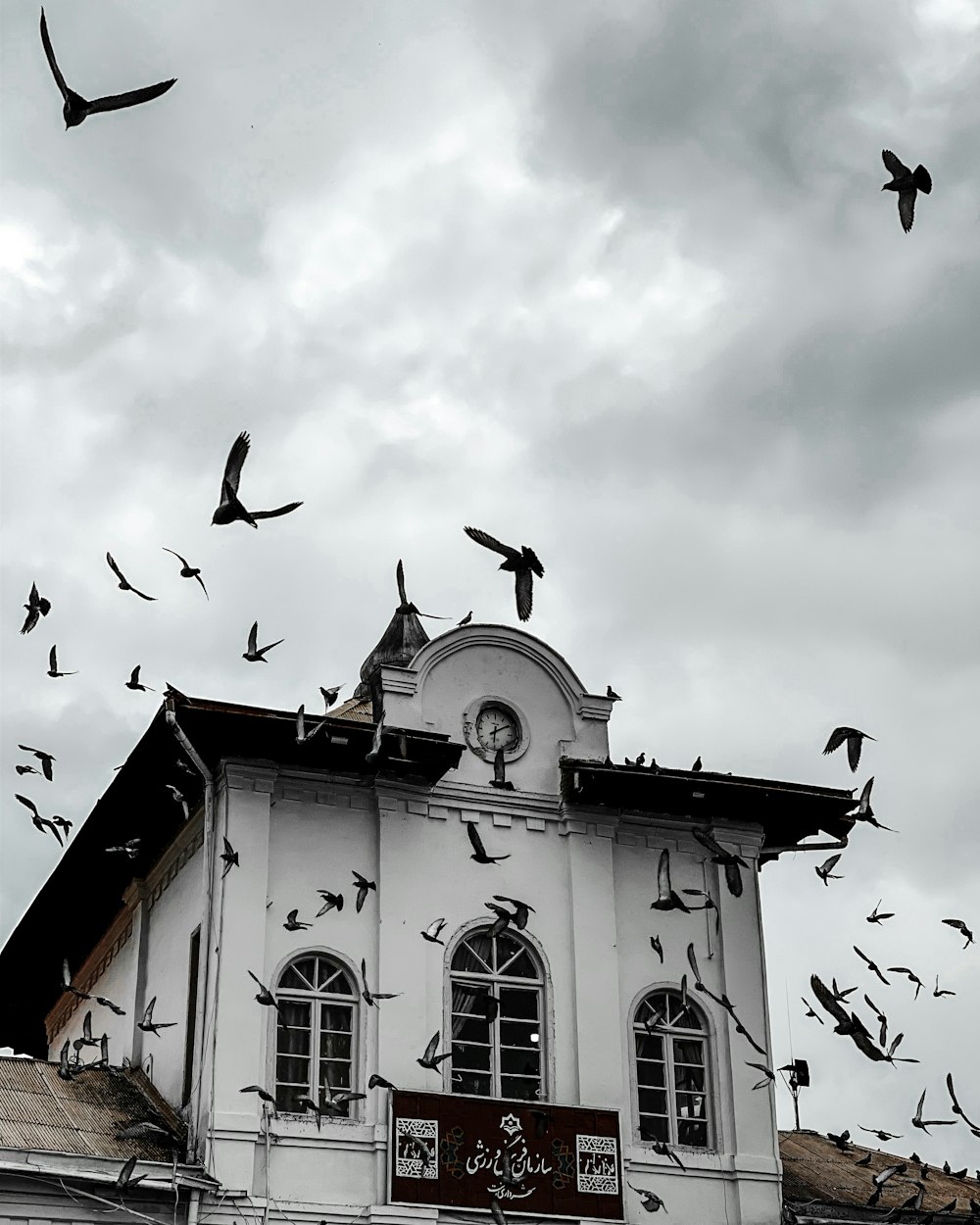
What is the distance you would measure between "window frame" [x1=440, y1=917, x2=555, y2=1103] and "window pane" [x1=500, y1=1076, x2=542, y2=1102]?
0.05m

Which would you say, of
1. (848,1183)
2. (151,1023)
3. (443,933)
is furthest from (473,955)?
(848,1183)

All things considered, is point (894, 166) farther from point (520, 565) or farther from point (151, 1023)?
point (151, 1023)

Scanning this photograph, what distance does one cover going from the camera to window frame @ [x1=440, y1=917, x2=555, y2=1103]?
1920cm

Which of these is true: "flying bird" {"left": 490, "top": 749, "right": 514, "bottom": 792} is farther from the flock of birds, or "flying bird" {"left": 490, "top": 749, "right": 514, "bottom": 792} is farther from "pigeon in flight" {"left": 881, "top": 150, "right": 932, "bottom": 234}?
"pigeon in flight" {"left": 881, "top": 150, "right": 932, "bottom": 234}

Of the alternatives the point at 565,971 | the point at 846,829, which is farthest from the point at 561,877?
the point at 846,829

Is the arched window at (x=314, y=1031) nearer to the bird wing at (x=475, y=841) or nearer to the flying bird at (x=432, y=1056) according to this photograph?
the flying bird at (x=432, y=1056)

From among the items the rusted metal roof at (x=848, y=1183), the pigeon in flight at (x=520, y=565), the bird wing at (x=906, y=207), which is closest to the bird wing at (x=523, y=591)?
the pigeon in flight at (x=520, y=565)

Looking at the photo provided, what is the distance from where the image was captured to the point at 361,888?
19.4 m

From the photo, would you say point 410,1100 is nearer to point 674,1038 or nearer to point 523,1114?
→ point 523,1114

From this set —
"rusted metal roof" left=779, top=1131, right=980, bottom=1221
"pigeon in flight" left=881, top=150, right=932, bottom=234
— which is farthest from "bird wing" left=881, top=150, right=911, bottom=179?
"rusted metal roof" left=779, top=1131, right=980, bottom=1221

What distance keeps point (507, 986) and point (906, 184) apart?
362 inches

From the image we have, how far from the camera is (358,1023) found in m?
19.0

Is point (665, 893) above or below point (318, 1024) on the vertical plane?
above

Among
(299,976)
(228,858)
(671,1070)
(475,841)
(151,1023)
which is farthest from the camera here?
(151,1023)
